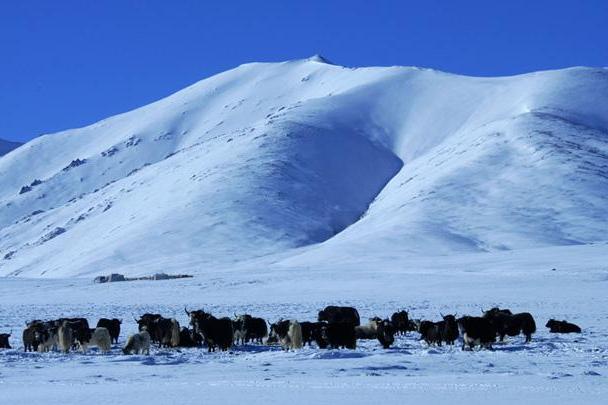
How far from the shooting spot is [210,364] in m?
19.0

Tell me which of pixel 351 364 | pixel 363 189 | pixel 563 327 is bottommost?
pixel 351 364

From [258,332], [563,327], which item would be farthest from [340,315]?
[563,327]

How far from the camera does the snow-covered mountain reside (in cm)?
9262

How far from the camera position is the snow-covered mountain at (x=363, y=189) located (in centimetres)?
9262

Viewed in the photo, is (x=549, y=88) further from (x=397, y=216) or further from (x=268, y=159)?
(x=397, y=216)

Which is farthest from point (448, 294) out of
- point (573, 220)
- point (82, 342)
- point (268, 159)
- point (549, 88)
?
point (549, 88)

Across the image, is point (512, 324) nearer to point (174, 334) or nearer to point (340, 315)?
point (340, 315)

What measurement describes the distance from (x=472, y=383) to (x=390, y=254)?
65394 mm

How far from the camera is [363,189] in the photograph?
126 metres

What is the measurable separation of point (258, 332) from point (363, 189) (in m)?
101

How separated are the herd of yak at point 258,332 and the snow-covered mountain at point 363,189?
182 feet

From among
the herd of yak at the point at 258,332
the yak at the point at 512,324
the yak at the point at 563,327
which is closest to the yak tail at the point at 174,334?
the herd of yak at the point at 258,332

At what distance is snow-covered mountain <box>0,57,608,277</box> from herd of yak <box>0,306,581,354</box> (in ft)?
182

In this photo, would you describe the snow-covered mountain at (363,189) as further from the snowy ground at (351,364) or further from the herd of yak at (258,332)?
the herd of yak at (258,332)
